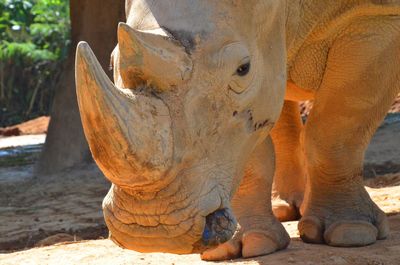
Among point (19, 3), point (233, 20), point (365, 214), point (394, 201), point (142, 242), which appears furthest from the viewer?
point (19, 3)

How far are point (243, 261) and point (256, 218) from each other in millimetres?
342

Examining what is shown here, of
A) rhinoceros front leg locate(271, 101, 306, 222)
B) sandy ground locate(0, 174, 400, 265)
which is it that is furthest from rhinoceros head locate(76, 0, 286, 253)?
rhinoceros front leg locate(271, 101, 306, 222)

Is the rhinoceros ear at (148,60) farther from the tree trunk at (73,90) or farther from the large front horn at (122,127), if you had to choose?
the tree trunk at (73,90)

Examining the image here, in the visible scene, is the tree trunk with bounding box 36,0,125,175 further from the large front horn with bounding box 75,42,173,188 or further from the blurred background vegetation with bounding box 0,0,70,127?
the blurred background vegetation with bounding box 0,0,70,127

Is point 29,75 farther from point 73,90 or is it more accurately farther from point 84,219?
point 84,219

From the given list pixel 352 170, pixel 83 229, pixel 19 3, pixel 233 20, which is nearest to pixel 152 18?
pixel 233 20

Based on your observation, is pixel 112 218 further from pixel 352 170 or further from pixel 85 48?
pixel 352 170

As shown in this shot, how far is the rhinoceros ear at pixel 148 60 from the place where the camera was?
3.74 meters

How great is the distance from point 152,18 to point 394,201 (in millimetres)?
3202

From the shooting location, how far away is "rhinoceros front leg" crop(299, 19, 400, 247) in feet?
17.7

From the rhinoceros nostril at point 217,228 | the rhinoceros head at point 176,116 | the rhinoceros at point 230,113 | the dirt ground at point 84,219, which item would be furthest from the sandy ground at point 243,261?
the rhinoceros nostril at point 217,228

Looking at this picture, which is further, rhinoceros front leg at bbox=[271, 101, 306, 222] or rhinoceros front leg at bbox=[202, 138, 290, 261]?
rhinoceros front leg at bbox=[271, 101, 306, 222]

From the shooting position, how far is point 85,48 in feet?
11.3

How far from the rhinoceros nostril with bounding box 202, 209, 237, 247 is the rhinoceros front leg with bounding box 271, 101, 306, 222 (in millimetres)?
2500
